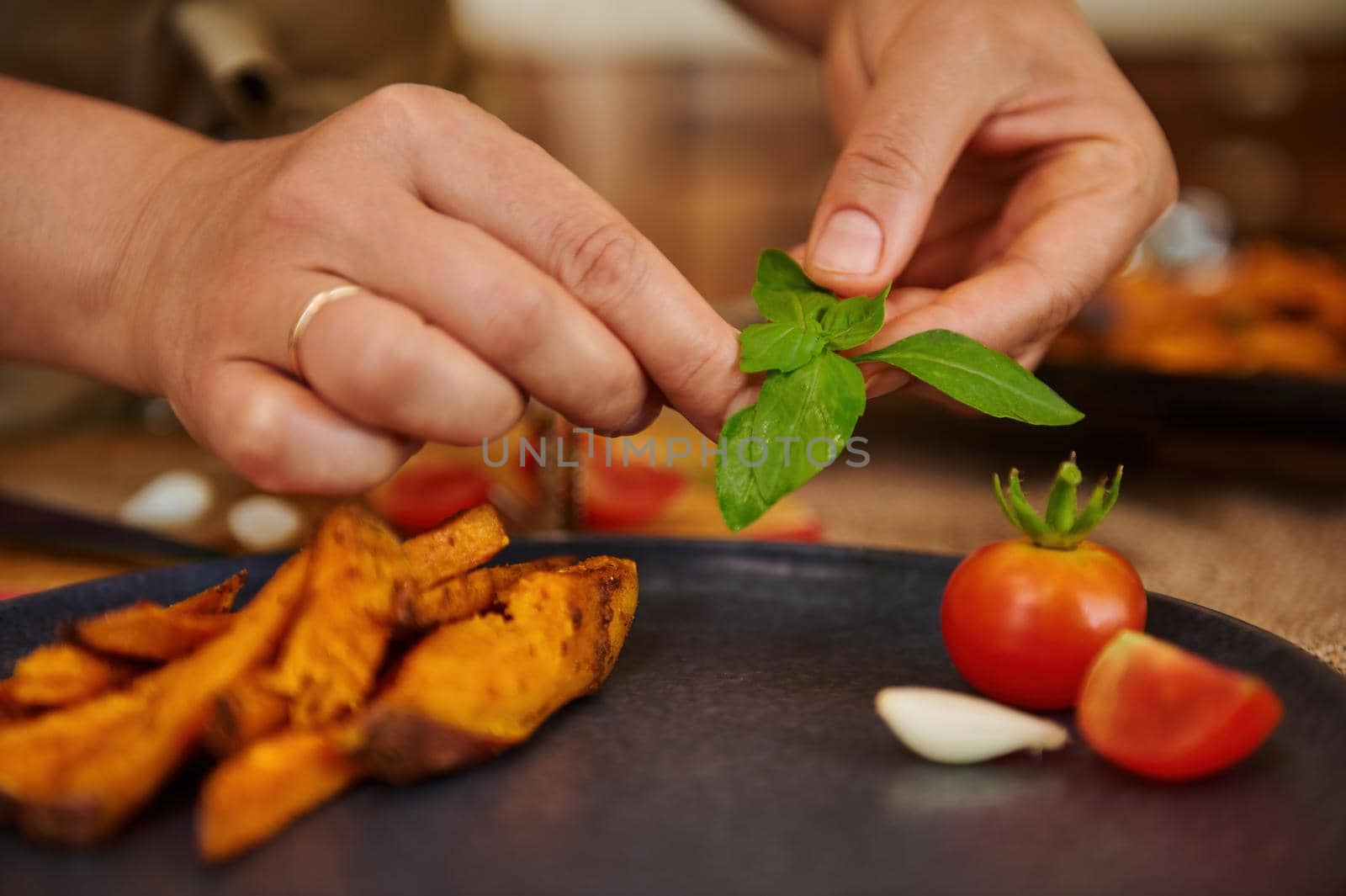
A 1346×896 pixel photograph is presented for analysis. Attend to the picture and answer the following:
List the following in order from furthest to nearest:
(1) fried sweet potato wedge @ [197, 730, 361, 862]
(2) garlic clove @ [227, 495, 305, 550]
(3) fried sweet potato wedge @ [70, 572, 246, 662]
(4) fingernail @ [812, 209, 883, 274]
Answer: (2) garlic clove @ [227, 495, 305, 550], (4) fingernail @ [812, 209, 883, 274], (3) fried sweet potato wedge @ [70, 572, 246, 662], (1) fried sweet potato wedge @ [197, 730, 361, 862]

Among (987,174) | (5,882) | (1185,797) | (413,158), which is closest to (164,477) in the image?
(413,158)

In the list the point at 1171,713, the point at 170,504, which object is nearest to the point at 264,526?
the point at 170,504

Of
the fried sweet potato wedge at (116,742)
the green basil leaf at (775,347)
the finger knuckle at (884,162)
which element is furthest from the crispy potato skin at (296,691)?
the finger knuckle at (884,162)

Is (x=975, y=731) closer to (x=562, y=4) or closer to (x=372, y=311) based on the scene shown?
(x=372, y=311)

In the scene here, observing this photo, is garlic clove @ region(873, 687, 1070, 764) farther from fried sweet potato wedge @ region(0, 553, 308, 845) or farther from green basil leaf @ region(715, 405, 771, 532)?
fried sweet potato wedge @ region(0, 553, 308, 845)

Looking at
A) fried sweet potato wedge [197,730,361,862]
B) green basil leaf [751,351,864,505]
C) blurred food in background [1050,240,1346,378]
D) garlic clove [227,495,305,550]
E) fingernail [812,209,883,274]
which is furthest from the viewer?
blurred food in background [1050,240,1346,378]

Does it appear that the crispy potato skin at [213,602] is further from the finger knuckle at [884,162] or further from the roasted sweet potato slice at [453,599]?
the finger knuckle at [884,162]

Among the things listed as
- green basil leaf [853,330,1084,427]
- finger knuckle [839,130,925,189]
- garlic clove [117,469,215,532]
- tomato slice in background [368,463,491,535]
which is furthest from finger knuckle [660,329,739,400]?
garlic clove [117,469,215,532]
